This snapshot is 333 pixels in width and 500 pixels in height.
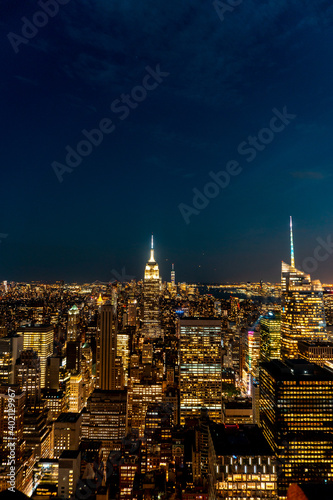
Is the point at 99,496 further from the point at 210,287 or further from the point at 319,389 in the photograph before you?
the point at 210,287

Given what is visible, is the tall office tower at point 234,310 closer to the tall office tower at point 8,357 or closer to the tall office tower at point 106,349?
the tall office tower at point 106,349

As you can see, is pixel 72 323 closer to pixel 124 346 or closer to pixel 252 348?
pixel 124 346

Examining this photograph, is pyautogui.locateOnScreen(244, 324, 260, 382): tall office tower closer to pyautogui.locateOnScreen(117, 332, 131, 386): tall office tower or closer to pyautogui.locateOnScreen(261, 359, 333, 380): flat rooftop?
pyautogui.locateOnScreen(117, 332, 131, 386): tall office tower

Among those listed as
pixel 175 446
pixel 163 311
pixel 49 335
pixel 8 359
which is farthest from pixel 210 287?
pixel 175 446

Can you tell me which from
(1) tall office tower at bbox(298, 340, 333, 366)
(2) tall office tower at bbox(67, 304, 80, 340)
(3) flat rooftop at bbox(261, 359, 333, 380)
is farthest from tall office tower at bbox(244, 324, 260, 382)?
(3) flat rooftop at bbox(261, 359, 333, 380)

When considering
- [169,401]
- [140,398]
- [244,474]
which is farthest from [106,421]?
[244,474]

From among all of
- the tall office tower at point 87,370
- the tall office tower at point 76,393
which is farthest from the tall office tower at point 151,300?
the tall office tower at point 76,393

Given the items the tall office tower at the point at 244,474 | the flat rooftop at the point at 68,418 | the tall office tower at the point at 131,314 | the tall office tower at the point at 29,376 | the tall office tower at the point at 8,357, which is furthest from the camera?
the tall office tower at the point at 131,314
